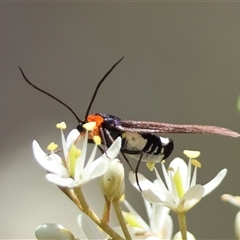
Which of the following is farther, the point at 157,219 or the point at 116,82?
the point at 116,82

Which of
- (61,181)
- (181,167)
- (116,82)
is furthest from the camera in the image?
(116,82)

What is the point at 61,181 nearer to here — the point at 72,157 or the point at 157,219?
the point at 72,157

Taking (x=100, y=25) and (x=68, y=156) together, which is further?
(x=100, y=25)

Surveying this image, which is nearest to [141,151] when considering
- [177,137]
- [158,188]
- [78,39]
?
[158,188]

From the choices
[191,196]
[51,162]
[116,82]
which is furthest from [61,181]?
[116,82]

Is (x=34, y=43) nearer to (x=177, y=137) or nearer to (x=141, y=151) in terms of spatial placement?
(x=177, y=137)

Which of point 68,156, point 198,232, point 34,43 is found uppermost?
point 34,43

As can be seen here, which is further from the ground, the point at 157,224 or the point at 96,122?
the point at 96,122
